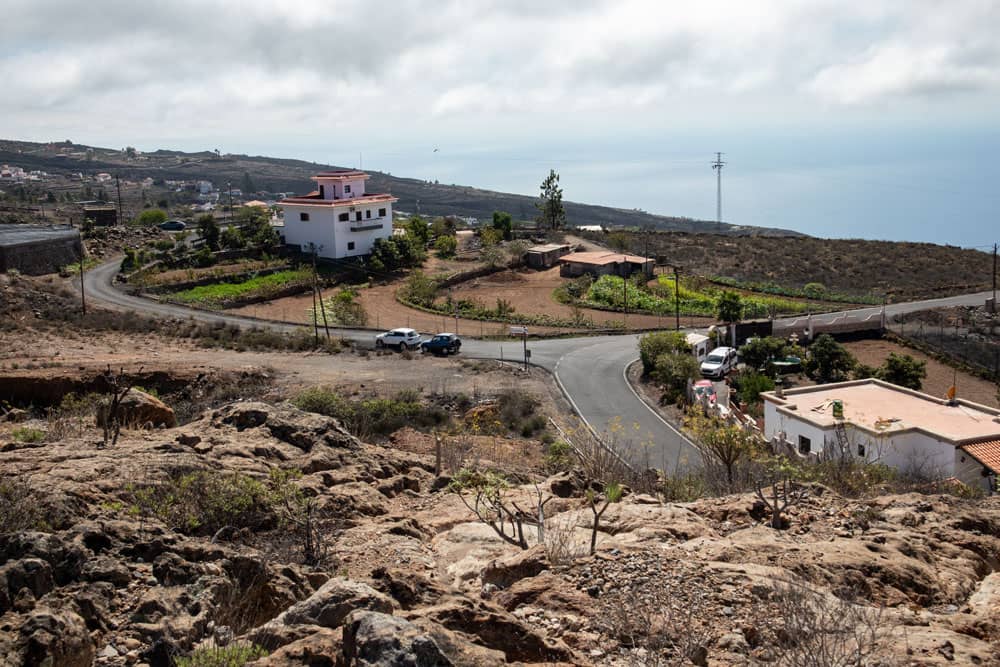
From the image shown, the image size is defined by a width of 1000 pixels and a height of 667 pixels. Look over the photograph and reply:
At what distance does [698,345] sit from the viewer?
40406 mm

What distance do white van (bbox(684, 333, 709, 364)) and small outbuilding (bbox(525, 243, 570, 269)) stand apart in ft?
82.4

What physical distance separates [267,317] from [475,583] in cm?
3982

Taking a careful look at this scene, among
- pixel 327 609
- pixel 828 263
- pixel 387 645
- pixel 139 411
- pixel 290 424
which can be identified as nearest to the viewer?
pixel 387 645

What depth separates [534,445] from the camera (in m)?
24.0

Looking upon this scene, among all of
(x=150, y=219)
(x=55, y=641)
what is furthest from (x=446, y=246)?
(x=55, y=641)

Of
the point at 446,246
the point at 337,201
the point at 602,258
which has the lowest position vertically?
the point at 602,258

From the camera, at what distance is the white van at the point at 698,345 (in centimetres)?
3969

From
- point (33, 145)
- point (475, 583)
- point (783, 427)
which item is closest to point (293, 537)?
point (475, 583)

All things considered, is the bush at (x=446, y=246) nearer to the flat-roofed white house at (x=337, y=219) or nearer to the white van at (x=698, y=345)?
the flat-roofed white house at (x=337, y=219)

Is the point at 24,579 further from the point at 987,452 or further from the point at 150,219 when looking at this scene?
the point at 150,219

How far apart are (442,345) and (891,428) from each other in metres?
19.9

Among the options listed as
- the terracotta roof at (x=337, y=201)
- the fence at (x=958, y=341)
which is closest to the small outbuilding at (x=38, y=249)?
the terracotta roof at (x=337, y=201)

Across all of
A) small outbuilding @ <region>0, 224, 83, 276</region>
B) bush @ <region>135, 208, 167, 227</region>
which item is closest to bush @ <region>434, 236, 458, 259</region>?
small outbuilding @ <region>0, 224, 83, 276</region>

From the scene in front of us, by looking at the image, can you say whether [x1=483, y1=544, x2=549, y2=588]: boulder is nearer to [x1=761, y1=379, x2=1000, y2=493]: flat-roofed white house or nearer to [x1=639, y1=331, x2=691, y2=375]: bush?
[x1=761, y1=379, x2=1000, y2=493]: flat-roofed white house
